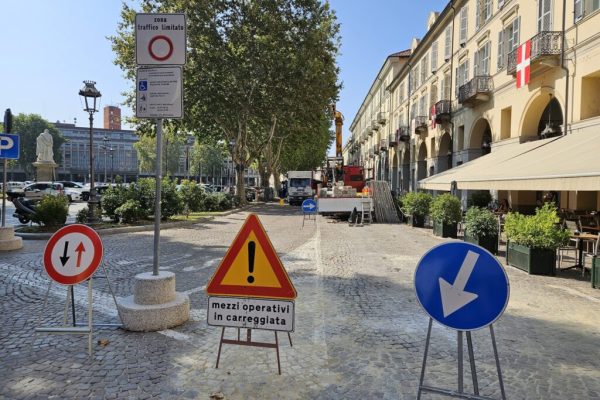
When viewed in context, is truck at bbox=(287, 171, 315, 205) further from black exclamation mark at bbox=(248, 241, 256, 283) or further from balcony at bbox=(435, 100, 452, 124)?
black exclamation mark at bbox=(248, 241, 256, 283)

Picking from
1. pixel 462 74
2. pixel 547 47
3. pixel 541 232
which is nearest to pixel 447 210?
pixel 541 232

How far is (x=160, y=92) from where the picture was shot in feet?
15.7

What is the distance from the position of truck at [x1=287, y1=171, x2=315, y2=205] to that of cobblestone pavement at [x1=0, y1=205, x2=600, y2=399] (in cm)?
3086

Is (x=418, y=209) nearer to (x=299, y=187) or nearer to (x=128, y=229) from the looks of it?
(x=128, y=229)

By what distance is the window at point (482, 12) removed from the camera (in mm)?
21953

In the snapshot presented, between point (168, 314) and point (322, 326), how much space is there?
178cm

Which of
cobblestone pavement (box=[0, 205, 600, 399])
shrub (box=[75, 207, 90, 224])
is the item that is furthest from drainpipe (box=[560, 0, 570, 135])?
shrub (box=[75, 207, 90, 224])

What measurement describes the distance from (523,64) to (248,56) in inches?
642

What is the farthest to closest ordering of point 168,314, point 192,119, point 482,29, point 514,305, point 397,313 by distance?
point 192,119 → point 482,29 → point 514,305 → point 397,313 → point 168,314

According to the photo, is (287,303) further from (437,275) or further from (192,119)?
(192,119)

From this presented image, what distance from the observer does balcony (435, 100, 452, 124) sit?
27.4 meters

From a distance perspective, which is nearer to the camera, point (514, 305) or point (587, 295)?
point (514, 305)

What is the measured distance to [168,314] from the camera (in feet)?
15.8

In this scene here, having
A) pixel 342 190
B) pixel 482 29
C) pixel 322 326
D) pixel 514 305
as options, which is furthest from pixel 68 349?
pixel 482 29
